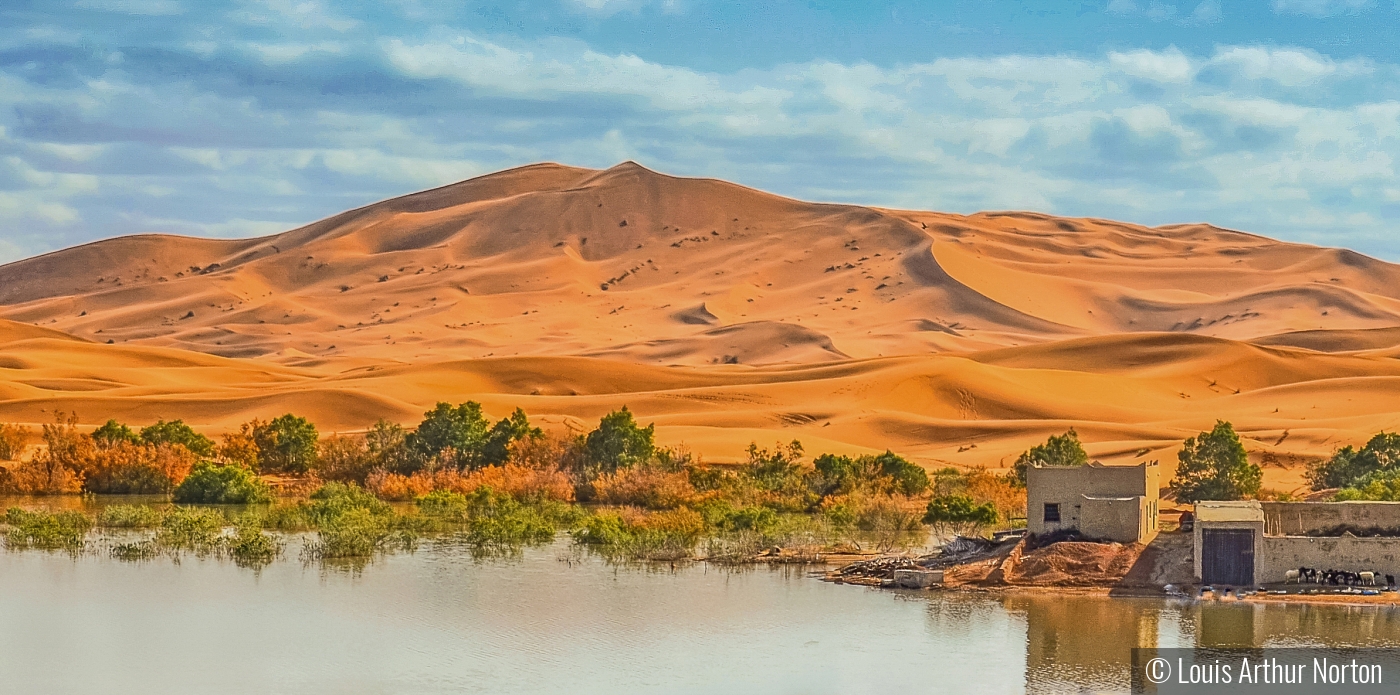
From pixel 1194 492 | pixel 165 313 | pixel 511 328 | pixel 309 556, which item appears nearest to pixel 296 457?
pixel 309 556

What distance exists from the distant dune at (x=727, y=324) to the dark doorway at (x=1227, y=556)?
19679 mm

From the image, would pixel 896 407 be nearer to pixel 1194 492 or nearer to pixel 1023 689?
pixel 1194 492

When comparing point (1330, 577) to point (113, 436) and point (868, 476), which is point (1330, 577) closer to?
point (868, 476)

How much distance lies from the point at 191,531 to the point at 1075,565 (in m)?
16.9

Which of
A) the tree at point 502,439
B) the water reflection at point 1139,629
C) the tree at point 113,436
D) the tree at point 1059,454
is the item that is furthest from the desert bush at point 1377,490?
the tree at point 113,436

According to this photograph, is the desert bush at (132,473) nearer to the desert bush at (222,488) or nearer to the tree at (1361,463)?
the desert bush at (222,488)

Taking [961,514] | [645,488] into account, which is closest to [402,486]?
[645,488]

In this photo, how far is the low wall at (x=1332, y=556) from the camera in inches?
1153

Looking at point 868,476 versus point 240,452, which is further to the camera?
point 240,452

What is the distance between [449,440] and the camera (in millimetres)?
46812

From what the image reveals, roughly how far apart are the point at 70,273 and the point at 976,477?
4292 inches

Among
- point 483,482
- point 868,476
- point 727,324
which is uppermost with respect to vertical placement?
point 727,324

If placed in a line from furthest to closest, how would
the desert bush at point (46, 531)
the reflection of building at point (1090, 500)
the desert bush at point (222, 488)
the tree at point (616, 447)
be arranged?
the tree at point (616, 447) → the desert bush at point (222, 488) → the desert bush at point (46, 531) → the reflection of building at point (1090, 500)

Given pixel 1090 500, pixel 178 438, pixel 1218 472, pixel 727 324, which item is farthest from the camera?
pixel 727 324
